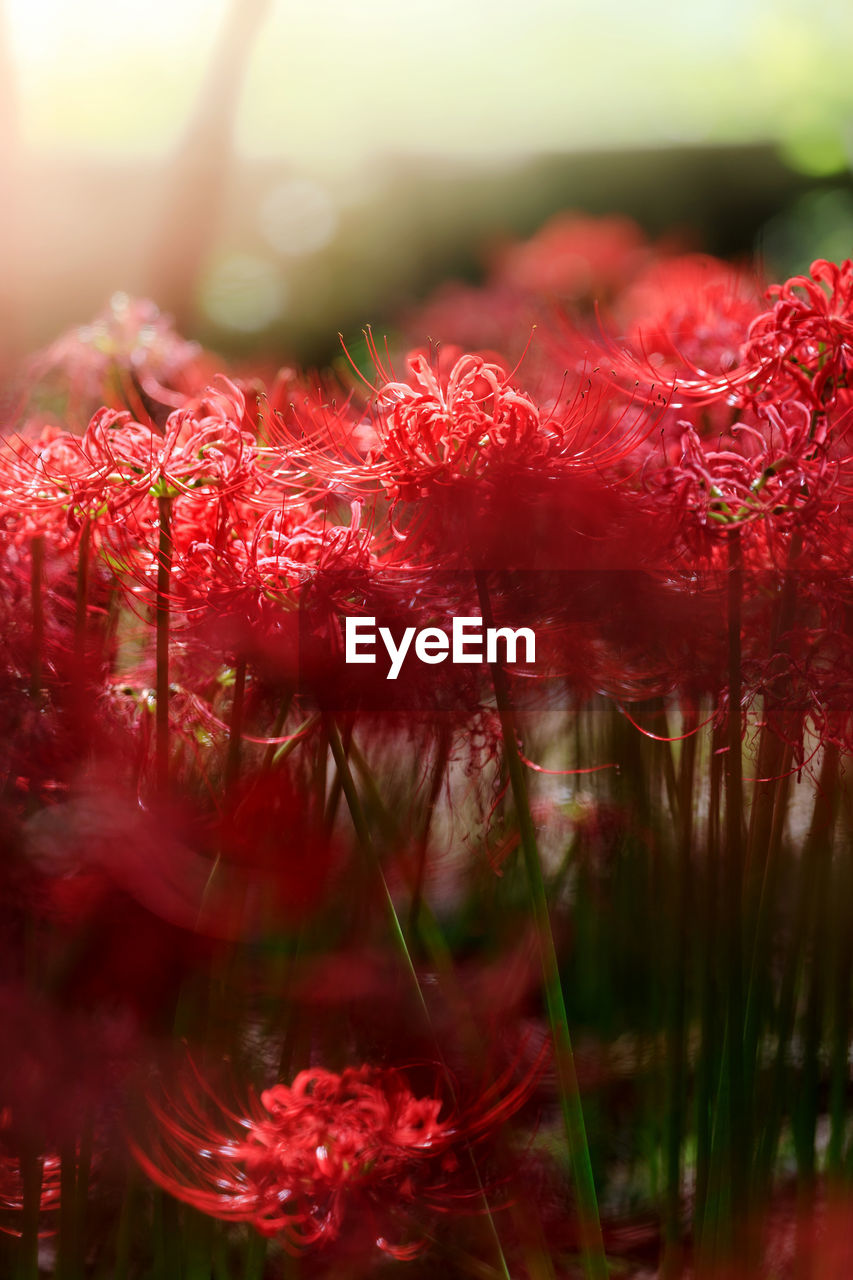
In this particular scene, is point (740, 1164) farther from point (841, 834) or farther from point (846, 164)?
point (846, 164)

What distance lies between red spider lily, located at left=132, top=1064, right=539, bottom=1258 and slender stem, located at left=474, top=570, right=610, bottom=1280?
25mm

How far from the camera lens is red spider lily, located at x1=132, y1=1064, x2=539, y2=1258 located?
1.29 ft

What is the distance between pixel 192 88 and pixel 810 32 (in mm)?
582

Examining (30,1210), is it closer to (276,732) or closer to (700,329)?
(276,732)

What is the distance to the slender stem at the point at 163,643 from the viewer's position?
1.27ft

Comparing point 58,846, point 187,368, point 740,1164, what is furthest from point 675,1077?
point 187,368

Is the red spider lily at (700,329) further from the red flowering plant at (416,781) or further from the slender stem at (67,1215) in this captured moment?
the slender stem at (67,1215)

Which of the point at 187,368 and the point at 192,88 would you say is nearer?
the point at 187,368

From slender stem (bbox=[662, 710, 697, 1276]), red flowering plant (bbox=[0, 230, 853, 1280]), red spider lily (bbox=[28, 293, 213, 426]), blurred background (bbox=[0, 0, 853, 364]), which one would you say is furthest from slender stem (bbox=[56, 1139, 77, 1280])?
blurred background (bbox=[0, 0, 853, 364])

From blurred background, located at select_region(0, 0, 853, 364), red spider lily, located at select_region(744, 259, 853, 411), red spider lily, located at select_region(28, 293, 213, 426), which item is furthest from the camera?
blurred background, located at select_region(0, 0, 853, 364)

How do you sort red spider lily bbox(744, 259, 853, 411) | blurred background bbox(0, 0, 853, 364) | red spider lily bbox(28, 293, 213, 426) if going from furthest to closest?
1. blurred background bbox(0, 0, 853, 364)
2. red spider lily bbox(28, 293, 213, 426)
3. red spider lily bbox(744, 259, 853, 411)

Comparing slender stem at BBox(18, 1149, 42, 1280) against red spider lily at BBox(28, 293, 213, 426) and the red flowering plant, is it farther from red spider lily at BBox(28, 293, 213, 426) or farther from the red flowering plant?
red spider lily at BBox(28, 293, 213, 426)

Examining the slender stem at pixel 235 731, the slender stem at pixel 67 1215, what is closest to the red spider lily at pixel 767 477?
the slender stem at pixel 235 731

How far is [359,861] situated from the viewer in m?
0.41
